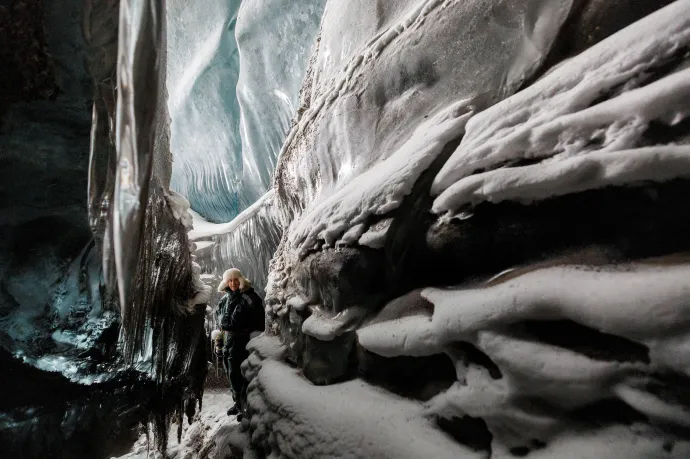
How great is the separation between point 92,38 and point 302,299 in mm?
1415

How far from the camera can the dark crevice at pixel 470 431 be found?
0.92m

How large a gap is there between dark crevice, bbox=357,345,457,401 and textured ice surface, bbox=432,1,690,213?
0.52 metres

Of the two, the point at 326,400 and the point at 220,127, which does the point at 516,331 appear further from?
the point at 220,127

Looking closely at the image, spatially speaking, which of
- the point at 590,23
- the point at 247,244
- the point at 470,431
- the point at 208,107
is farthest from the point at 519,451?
the point at 208,107

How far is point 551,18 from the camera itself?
48.1 inches

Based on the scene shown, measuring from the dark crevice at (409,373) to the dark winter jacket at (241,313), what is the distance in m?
1.55

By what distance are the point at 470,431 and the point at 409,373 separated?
0.93ft

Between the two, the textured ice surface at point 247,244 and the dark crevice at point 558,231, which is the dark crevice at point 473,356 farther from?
the textured ice surface at point 247,244

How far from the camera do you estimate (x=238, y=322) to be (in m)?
2.66

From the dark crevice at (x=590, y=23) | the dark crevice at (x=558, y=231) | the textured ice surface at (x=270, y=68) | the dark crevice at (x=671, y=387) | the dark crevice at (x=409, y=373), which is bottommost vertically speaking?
the dark crevice at (x=409, y=373)

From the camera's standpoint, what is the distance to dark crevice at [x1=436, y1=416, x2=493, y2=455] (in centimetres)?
92

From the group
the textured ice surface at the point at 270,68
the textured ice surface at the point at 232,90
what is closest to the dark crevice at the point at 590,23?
the textured ice surface at the point at 270,68

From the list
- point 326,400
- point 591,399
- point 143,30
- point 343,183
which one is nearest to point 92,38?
point 143,30

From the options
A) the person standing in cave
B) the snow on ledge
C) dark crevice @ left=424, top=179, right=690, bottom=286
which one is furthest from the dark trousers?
dark crevice @ left=424, top=179, right=690, bottom=286
